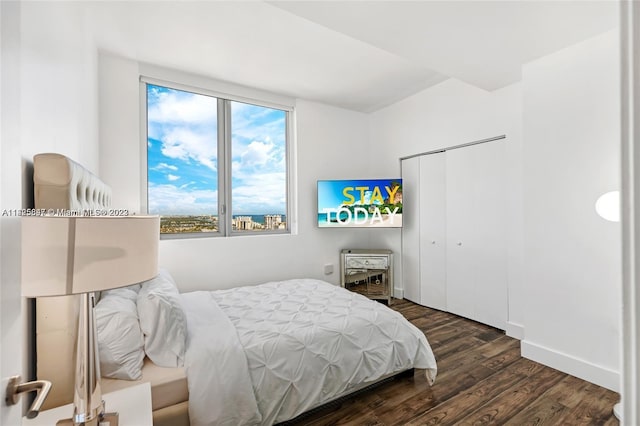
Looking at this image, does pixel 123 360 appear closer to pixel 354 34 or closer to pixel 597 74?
pixel 354 34

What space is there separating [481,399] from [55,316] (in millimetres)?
2397

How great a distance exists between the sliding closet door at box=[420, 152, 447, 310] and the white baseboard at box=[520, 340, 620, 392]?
1152 mm

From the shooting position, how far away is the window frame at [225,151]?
306 cm

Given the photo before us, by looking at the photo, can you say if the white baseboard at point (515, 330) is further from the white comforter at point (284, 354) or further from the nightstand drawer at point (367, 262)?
the nightstand drawer at point (367, 262)

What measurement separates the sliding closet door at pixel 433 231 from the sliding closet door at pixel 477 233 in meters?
0.09

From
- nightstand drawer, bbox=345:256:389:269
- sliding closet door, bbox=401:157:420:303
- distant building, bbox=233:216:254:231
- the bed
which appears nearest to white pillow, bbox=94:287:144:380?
the bed

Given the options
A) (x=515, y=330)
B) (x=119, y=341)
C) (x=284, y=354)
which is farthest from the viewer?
(x=515, y=330)

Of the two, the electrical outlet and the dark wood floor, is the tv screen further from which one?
the dark wood floor

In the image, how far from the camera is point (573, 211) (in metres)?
2.24

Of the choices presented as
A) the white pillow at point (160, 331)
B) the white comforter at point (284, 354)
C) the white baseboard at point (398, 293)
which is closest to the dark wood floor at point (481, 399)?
the white comforter at point (284, 354)

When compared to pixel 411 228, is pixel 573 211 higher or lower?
higher

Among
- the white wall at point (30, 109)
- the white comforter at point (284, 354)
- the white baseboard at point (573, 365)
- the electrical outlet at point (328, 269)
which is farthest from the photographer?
the electrical outlet at point (328, 269)

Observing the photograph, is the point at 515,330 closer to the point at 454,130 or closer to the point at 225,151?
the point at 454,130

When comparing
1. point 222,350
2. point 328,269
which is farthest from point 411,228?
point 222,350
